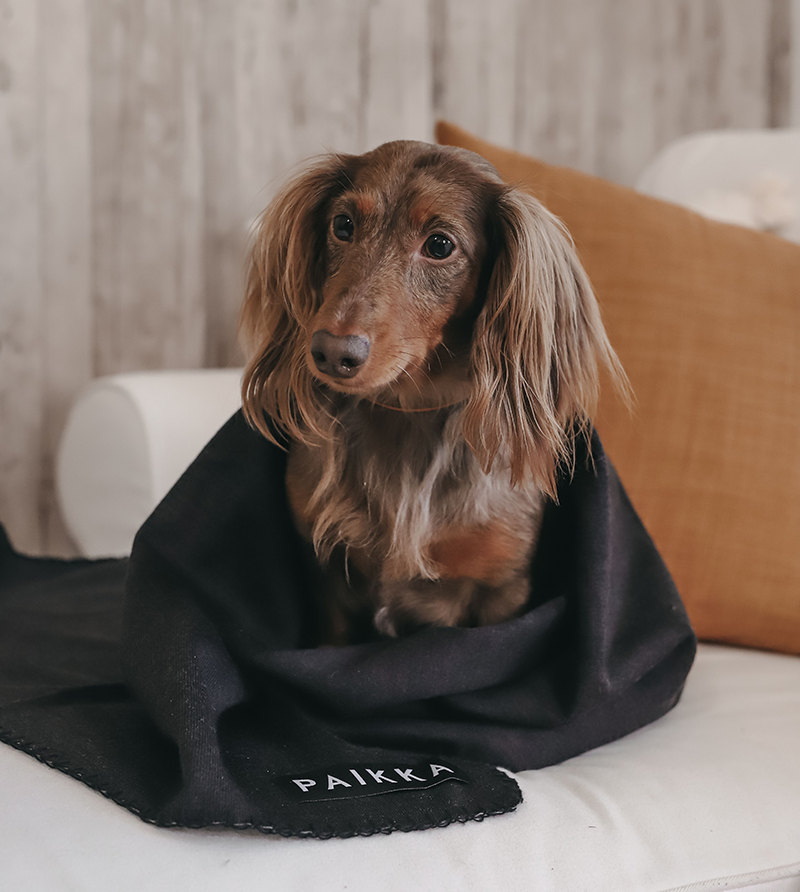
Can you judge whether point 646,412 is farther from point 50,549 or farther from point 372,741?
point 50,549

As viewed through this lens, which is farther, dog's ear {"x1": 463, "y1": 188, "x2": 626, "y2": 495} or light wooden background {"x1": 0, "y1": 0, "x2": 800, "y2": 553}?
light wooden background {"x1": 0, "y1": 0, "x2": 800, "y2": 553}

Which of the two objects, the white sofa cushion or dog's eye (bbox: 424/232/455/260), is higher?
the white sofa cushion

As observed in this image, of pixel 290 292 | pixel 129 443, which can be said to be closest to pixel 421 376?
pixel 290 292

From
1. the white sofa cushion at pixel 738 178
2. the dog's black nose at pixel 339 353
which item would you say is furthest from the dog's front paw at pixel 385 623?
the white sofa cushion at pixel 738 178

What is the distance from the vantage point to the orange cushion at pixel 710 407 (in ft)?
4.38

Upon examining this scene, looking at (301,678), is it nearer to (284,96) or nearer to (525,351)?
(525,351)

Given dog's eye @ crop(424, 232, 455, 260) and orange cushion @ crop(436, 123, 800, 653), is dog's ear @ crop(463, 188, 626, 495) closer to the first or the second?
dog's eye @ crop(424, 232, 455, 260)

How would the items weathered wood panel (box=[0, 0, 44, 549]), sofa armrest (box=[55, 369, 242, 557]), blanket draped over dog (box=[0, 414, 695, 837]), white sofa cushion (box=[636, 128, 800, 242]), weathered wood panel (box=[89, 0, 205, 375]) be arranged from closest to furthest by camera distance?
1. blanket draped over dog (box=[0, 414, 695, 837])
2. sofa armrest (box=[55, 369, 242, 557])
3. white sofa cushion (box=[636, 128, 800, 242])
4. weathered wood panel (box=[0, 0, 44, 549])
5. weathered wood panel (box=[89, 0, 205, 375])

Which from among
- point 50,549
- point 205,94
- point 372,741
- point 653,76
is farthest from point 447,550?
point 653,76

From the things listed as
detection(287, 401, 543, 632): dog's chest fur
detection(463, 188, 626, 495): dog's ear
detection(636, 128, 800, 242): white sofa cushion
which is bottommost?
detection(287, 401, 543, 632): dog's chest fur

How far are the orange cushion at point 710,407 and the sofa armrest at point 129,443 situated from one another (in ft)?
2.32

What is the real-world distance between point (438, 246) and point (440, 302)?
6 cm

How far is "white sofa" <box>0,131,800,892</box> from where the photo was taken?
29.6 inches

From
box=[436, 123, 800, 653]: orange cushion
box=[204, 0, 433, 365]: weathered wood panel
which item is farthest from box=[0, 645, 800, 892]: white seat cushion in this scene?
box=[204, 0, 433, 365]: weathered wood panel
